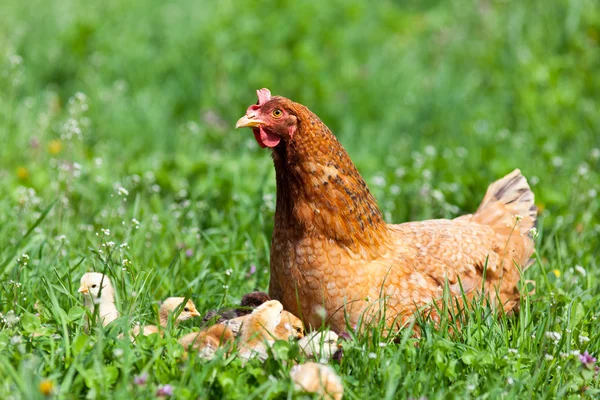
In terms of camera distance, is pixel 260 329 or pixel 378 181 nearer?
pixel 260 329

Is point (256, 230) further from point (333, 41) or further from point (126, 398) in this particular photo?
point (333, 41)

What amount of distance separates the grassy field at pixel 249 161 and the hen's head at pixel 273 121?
2.68 ft

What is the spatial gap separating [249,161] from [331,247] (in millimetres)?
2578

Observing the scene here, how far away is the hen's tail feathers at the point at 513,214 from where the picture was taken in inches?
173

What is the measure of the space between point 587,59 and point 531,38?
0.62 m

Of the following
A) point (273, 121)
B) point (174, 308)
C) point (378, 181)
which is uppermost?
point (273, 121)

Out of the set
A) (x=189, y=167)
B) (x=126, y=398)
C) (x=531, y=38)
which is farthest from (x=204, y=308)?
(x=531, y=38)

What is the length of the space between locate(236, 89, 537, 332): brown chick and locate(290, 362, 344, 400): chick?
1.23ft

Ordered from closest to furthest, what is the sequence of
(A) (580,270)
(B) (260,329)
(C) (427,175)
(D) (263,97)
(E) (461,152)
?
(B) (260,329), (D) (263,97), (A) (580,270), (C) (427,175), (E) (461,152)

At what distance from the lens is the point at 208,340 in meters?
3.35

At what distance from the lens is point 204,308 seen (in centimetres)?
421

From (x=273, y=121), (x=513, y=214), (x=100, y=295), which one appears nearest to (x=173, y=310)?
(x=100, y=295)

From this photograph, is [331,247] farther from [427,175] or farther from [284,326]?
[427,175]

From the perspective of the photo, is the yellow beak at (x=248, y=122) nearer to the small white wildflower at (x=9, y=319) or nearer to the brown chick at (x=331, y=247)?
the brown chick at (x=331, y=247)
